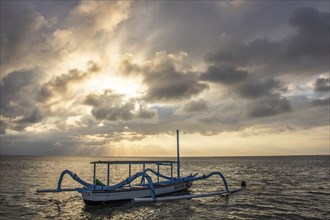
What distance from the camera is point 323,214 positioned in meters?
22.9

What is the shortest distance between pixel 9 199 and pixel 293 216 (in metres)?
25.3

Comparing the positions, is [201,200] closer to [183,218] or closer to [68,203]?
[183,218]

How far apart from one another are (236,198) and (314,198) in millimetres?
7989

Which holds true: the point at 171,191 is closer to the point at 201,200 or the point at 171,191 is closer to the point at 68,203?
the point at 201,200

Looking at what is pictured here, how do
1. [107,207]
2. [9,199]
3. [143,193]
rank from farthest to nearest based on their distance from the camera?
1. [9,199]
2. [143,193]
3. [107,207]

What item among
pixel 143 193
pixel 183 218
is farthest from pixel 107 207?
pixel 183 218

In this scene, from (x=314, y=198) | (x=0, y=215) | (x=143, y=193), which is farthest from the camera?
(x=314, y=198)

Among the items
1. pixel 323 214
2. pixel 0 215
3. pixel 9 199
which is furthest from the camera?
pixel 9 199

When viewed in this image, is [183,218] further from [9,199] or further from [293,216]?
[9,199]

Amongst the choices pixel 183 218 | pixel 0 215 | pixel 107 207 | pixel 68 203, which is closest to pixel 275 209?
pixel 183 218

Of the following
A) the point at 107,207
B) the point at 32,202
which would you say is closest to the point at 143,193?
the point at 107,207

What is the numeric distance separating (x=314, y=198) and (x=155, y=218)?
722 inches

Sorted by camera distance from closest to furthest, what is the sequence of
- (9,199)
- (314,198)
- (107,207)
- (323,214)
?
(323,214)
(107,207)
(9,199)
(314,198)

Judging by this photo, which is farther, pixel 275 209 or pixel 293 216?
pixel 275 209
